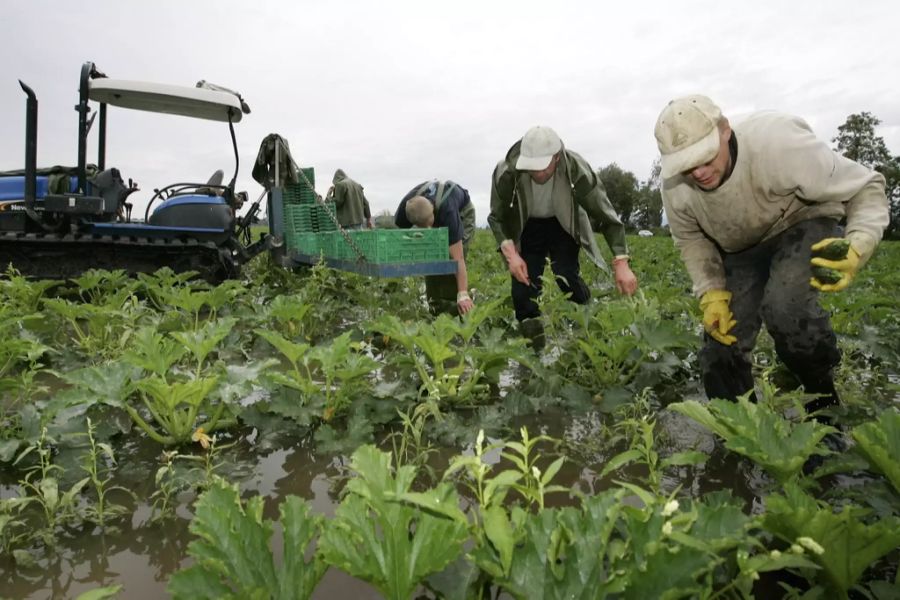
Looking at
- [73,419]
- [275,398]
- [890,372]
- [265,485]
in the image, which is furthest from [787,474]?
Result: [890,372]

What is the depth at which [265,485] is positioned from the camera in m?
2.19

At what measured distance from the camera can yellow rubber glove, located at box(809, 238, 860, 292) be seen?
2.08 metres

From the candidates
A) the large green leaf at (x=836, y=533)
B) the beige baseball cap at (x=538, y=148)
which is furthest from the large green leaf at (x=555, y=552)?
the beige baseball cap at (x=538, y=148)

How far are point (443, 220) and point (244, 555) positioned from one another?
14.4 feet

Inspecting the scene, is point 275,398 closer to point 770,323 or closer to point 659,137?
point 659,137

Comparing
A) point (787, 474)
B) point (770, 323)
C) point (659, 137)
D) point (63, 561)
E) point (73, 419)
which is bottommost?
point (63, 561)

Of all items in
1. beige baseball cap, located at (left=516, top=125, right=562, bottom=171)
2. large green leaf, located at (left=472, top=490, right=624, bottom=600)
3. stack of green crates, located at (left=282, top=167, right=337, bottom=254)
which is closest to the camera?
large green leaf, located at (left=472, top=490, right=624, bottom=600)

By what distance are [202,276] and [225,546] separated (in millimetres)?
6761

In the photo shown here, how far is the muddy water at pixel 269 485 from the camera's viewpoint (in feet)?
5.35

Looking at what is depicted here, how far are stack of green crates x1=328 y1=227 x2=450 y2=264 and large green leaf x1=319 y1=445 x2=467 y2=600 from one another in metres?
3.59

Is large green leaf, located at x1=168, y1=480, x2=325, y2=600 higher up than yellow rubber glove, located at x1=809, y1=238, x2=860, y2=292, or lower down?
lower down

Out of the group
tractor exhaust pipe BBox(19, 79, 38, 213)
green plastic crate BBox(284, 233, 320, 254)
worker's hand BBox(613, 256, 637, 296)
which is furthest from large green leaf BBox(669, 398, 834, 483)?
tractor exhaust pipe BBox(19, 79, 38, 213)

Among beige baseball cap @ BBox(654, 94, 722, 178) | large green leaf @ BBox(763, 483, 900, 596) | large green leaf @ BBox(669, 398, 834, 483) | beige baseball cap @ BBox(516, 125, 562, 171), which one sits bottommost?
large green leaf @ BBox(763, 483, 900, 596)

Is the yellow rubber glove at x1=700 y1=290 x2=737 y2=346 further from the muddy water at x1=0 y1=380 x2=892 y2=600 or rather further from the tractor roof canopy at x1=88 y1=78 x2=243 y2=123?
the tractor roof canopy at x1=88 y1=78 x2=243 y2=123
